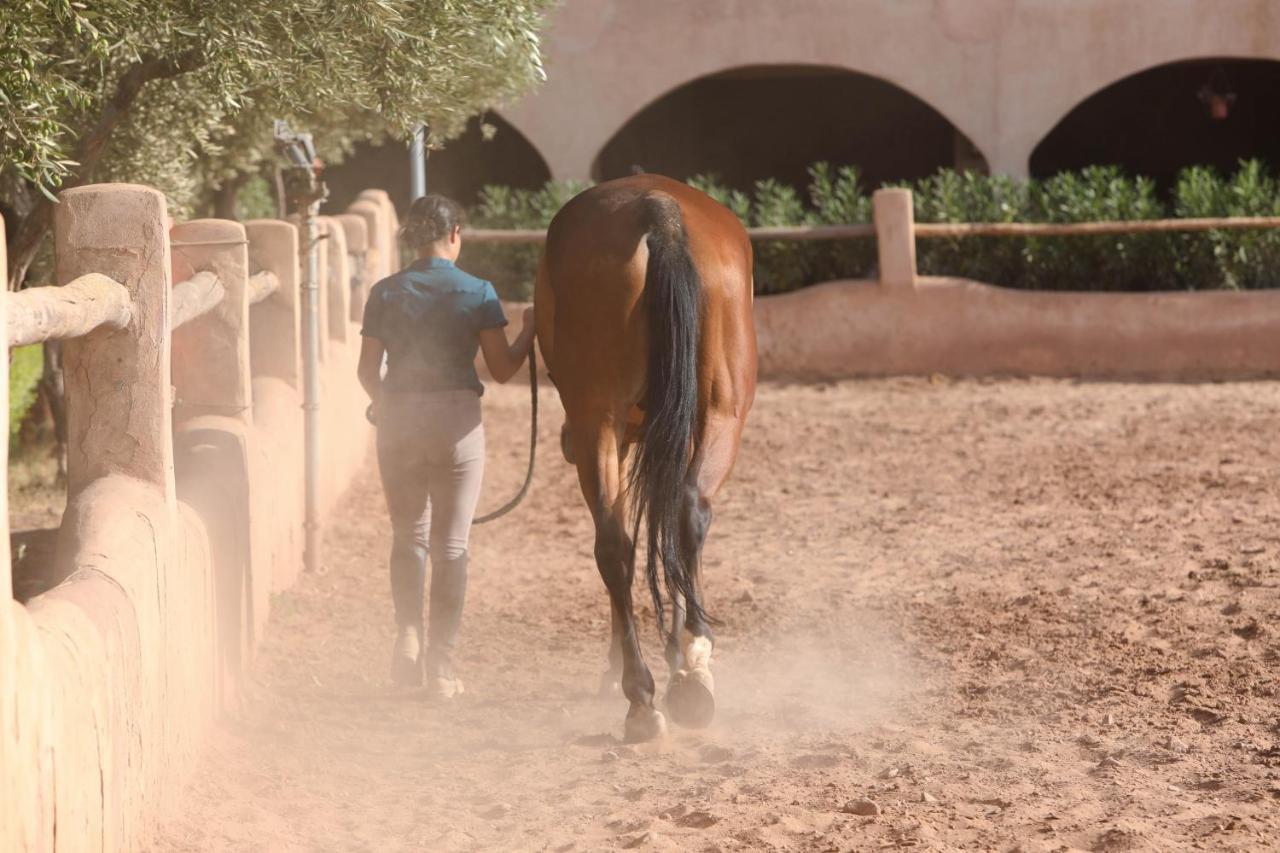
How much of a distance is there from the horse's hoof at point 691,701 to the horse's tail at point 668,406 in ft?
0.59

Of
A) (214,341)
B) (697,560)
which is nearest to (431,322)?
(214,341)

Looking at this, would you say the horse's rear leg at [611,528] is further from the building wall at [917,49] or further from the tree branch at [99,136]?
the building wall at [917,49]

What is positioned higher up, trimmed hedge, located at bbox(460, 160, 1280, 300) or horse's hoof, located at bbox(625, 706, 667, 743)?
trimmed hedge, located at bbox(460, 160, 1280, 300)

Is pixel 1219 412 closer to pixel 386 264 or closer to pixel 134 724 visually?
pixel 386 264

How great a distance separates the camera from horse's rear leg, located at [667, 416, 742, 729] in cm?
430

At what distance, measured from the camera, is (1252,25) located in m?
13.4

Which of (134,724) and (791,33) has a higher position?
(791,33)

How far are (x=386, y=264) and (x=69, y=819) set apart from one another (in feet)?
29.8

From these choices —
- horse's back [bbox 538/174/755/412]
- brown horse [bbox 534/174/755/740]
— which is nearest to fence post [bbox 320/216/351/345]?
horse's back [bbox 538/174/755/412]

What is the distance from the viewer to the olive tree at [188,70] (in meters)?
4.77

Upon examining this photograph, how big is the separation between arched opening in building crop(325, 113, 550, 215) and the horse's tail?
14.6 m

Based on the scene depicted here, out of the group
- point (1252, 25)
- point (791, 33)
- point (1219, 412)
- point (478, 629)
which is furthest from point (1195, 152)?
point (478, 629)

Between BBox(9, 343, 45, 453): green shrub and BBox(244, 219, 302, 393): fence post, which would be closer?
BBox(244, 219, 302, 393): fence post

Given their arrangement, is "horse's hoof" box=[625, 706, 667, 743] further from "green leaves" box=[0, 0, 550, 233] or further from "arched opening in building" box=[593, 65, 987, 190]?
"arched opening in building" box=[593, 65, 987, 190]
